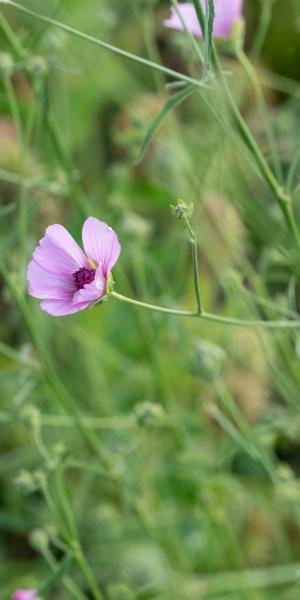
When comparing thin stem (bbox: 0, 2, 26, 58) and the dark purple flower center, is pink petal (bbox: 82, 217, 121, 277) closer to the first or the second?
the dark purple flower center

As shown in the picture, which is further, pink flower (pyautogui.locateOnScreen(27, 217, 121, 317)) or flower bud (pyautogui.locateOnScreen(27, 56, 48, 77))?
flower bud (pyautogui.locateOnScreen(27, 56, 48, 77))

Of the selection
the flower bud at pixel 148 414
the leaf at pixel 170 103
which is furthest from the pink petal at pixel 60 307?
the flower bud at pixel 148 414

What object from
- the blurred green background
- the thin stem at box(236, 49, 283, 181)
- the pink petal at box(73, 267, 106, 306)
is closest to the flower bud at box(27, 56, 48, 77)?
the blurred green background

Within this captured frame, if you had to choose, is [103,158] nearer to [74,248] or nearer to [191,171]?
[191,171]

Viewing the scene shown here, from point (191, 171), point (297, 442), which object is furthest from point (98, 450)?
point (297, 442)

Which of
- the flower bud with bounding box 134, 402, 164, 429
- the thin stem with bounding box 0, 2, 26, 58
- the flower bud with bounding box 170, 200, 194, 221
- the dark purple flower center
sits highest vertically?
the thin stem with bounding box 0, 2, 26, 58

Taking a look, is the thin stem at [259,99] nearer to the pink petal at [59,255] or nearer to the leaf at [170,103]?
the leaf at [170,103]
